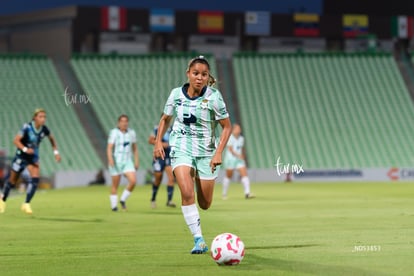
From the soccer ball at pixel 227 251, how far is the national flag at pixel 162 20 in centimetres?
4615

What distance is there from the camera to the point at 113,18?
54281 millimetres

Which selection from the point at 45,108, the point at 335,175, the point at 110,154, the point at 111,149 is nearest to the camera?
the point at 110,154

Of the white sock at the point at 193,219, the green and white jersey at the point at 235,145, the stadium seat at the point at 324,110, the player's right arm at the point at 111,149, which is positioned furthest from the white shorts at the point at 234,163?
the stadium seat at the point at 324,110

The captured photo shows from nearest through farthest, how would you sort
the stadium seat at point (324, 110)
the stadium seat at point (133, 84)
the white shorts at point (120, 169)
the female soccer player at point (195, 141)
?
the female soccer player at point (195, 141) → the white shorts at point (120, 169) → the stadium seat at point (324, 110) → the stadium seat at point (133, 84)

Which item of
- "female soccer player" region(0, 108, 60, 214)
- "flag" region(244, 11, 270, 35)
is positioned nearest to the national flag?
"flag" region(244, 11, 270, 35)

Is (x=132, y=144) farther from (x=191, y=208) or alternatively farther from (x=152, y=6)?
(x=152, y=6)

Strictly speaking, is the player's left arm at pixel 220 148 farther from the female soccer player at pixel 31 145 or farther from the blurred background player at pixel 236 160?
the blurred background player at pixel 236 160

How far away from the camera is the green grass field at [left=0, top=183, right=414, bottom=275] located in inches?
360

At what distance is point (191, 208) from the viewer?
10.8 metres

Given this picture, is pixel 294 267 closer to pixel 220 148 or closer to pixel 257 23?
pixel 220 148

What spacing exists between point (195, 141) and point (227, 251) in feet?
6.74

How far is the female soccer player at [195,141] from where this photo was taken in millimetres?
10734

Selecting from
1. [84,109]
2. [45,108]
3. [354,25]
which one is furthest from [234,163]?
Result: [354,25]

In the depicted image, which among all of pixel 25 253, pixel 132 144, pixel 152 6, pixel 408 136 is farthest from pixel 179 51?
pixel 25 253
